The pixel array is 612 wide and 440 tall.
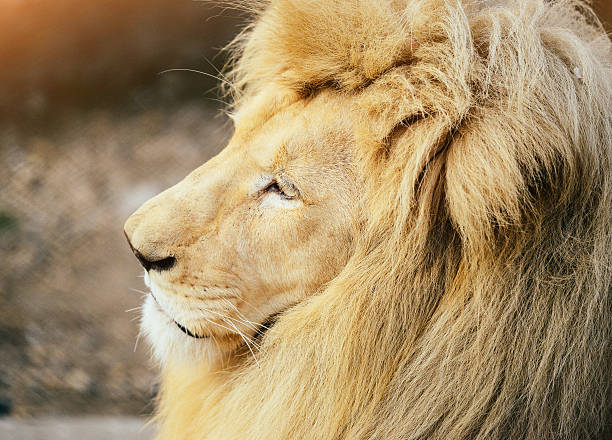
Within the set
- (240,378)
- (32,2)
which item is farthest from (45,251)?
(240,378)

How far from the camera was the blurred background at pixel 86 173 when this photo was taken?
2.87m

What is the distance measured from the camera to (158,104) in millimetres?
4375

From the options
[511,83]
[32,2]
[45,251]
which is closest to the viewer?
[511,83]

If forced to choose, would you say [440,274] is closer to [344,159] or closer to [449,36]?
[344,159]

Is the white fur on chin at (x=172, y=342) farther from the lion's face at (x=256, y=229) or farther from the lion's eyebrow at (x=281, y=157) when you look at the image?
the lion's eyebrow at (x=281, y=157)

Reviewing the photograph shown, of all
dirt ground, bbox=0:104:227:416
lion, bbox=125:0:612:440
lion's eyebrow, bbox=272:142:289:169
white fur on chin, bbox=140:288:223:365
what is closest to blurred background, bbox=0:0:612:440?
dirt ground, bbox=0:104:227:416

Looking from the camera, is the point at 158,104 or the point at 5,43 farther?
the point at 158,104

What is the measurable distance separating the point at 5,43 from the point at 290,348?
2.40m

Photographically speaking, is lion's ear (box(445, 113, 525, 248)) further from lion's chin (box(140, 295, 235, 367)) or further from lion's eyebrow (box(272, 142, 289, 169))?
lion's chin (box(140, 295, 235, 367))

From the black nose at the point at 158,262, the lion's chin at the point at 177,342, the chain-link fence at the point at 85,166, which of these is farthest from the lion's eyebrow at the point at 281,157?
the chain-link fence at the point at 85,166

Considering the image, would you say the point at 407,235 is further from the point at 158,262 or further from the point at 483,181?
the point at 158,262

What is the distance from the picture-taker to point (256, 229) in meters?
1.23

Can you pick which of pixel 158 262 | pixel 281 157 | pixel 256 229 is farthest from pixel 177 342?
pixel 281 157

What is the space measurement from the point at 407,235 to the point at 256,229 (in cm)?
29
